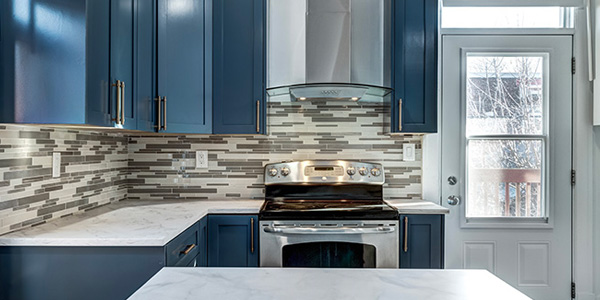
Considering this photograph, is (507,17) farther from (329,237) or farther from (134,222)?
(134,222)

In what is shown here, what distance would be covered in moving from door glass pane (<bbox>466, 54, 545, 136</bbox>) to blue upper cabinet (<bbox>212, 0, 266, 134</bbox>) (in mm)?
1468

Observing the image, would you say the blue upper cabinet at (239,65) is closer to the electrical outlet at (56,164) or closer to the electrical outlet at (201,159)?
the electrical outlet at (201,159)

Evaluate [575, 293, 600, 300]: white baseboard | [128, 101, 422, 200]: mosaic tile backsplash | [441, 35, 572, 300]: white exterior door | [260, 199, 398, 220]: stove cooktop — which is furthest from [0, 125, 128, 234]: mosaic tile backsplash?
[575, 293, 600, 300]: white baseboard

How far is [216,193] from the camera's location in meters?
2.72

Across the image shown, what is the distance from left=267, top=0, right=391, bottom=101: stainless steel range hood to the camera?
2.32m

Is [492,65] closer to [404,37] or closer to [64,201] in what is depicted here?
[404,37]

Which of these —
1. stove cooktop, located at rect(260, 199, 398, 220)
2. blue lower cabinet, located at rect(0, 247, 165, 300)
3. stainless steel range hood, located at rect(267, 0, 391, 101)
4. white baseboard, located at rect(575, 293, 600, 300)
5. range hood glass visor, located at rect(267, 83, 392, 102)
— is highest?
stainless steel range hood, located at rect(267, 0, 391, 101)

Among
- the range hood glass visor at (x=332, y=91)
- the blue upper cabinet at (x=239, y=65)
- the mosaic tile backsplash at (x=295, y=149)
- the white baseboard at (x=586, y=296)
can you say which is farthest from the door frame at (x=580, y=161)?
the blue upper cabinet at (x=239, y=65)

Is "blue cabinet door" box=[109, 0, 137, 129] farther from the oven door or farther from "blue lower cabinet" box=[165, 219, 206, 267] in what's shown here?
the oven door

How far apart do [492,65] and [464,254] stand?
1.33m

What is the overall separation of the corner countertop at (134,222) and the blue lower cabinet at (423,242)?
0.05m

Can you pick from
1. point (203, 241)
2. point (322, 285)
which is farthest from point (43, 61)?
point (322, 285)

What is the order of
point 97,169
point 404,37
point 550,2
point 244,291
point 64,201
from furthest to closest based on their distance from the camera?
point 550,2
point 404,37
point 97,169
point 64,201
point 244,291

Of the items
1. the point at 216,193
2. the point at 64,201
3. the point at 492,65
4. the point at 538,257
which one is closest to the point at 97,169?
the point at 64,201
